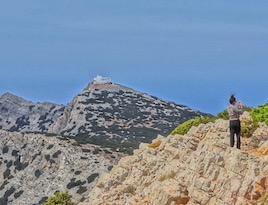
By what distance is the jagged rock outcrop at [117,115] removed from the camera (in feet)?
441

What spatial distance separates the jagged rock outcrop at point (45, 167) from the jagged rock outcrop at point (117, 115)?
26.8m

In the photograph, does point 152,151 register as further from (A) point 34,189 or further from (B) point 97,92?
(B) point 97,92

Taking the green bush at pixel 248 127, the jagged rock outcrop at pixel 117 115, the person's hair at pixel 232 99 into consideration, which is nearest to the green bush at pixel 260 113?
the green bush at pixel 248 127

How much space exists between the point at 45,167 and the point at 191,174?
65405 millimetres

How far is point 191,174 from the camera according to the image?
2745 cm

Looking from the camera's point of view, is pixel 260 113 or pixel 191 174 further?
pixel 260 113

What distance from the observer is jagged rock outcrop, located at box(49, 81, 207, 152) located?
441 ft

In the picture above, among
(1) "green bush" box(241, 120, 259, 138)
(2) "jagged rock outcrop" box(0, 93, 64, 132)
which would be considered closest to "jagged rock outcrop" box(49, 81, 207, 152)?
(2) "jagged rock outcrop" box(0, 93, 64, 132)

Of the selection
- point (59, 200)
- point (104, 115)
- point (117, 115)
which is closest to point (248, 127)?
point (59, 200)

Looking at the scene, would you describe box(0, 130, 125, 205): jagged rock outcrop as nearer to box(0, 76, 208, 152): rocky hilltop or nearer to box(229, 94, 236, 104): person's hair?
box(0, 76, 208, 152): rocky hilltop

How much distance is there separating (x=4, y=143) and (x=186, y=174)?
79.0 m

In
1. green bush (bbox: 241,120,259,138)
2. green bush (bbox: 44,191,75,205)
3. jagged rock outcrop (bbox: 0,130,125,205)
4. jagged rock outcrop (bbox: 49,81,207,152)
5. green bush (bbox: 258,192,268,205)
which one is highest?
jagged rock outcrop (bbox: 49,81,207,152)

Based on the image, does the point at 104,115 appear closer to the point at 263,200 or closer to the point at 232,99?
the point at 232,99

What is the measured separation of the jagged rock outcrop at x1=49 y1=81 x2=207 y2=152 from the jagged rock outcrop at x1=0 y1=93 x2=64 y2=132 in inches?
565
